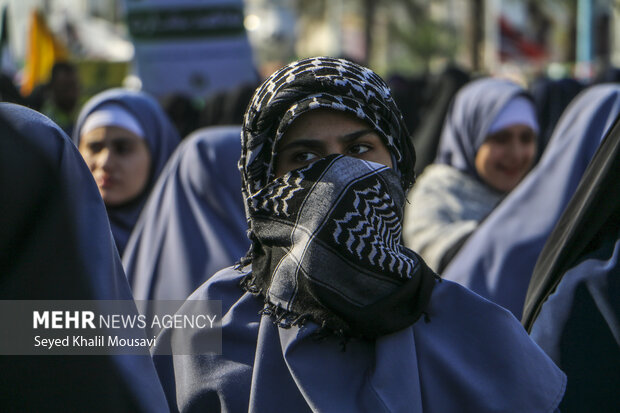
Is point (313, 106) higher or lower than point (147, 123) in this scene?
higher

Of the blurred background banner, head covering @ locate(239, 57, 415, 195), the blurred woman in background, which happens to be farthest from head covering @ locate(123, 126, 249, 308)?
the blurred background banner

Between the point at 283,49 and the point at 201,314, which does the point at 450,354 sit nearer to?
the point at 201,314

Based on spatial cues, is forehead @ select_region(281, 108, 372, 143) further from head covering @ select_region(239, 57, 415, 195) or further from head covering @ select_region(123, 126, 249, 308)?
head covering @ select_region(123, 126, 249, 308)

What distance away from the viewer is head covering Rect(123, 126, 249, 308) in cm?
300

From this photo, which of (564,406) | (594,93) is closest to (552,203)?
(594,93)

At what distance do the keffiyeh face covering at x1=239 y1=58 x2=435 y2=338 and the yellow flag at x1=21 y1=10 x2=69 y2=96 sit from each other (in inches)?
294

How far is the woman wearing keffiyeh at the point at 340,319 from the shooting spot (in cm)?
162

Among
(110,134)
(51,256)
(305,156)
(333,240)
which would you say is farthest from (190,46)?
(51,256)

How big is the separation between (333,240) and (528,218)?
1.49 m

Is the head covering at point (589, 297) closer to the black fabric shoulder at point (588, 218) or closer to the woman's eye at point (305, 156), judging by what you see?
the black fabric shoulder at point (588, 218)

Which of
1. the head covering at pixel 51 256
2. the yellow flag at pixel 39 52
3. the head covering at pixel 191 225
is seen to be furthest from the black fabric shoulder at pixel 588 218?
the yellow flag at pixel 39 52

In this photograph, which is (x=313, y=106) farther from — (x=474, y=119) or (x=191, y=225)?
(x=474, y=119)

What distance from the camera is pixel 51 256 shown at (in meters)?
1.37

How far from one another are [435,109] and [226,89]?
1505 mm
